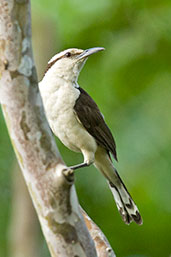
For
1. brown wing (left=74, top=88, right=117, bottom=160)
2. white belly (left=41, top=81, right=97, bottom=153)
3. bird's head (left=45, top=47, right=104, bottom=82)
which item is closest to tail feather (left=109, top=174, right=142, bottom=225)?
brown wing (left=74, top=88, right=117, bottom=160)

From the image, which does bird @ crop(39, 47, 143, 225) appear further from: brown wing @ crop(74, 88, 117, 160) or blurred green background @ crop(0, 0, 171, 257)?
blurred green background @ crop(0, 0, 171, 257)

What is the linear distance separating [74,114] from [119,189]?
0.83 meters

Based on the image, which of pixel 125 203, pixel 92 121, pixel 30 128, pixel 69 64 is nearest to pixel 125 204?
pixel 125 203

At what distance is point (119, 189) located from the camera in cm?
457

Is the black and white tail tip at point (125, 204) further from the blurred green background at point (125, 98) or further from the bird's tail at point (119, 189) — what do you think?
the blurred green background at point (125, 98)

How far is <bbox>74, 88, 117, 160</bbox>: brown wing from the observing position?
4117 millimetres

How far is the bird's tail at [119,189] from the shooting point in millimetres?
4441

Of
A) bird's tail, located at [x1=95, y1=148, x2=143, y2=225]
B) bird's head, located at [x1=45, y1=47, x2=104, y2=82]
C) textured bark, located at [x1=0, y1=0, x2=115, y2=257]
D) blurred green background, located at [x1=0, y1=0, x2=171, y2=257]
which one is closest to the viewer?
textured bark, located at [x1=0, y1=0, x2=115, y2=257]

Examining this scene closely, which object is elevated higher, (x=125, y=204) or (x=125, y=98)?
(x=125, y=98)

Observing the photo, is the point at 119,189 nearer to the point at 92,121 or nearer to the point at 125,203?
the point at 125,203

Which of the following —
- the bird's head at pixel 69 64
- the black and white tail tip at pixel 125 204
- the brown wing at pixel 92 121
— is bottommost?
the black and white tail tip at pixel 125 204

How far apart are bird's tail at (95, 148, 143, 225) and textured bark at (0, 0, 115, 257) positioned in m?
1.83

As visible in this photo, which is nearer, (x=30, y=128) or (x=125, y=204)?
(x=30, y=128)

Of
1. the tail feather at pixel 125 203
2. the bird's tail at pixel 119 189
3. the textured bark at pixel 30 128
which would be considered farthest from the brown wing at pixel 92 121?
the textured bark at pixel 30 128
